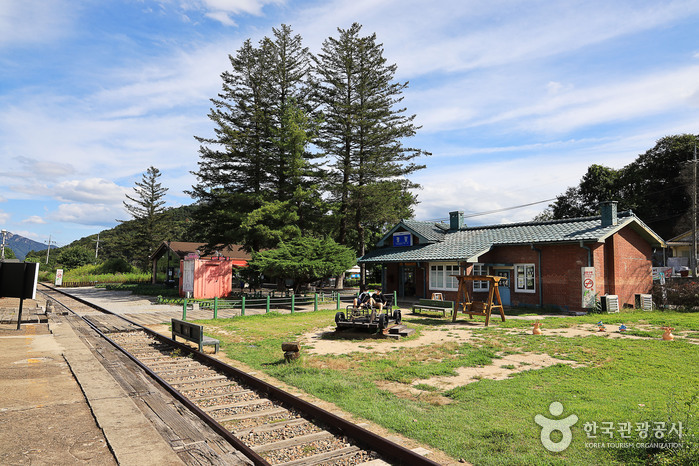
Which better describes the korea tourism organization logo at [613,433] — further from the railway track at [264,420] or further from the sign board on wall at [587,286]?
the sign board on wall at [587,286]

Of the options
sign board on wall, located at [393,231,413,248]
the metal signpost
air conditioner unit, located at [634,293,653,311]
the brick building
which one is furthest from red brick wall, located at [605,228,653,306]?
the metal signpost

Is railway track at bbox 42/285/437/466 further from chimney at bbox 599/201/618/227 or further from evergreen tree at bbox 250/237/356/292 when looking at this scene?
chimney at bbox 599/201/618/227

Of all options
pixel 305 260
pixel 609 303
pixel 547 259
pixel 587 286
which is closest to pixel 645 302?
pixel 609 303

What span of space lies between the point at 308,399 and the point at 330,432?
57.4 inches

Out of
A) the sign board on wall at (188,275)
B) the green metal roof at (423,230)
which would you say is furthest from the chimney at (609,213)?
the sign board on wall at (188,275)

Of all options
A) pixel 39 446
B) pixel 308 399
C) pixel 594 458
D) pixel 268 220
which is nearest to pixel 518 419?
pixel 594 458

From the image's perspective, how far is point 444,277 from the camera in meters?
26.0

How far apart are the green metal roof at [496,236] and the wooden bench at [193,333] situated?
1540 cm

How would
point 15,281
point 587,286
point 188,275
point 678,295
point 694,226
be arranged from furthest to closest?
point 694,226, point 188,275, point 678,295, point 587,286, point 15,281

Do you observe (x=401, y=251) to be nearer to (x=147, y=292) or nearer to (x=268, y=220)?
(x=268, y=220)

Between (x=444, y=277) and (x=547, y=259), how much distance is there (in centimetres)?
609

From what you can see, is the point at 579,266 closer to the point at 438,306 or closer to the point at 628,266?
the point at 628,266

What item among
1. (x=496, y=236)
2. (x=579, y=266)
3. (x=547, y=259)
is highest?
(x=496, y=236)

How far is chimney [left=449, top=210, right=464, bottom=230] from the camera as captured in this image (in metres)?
30.2
